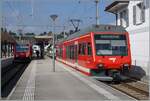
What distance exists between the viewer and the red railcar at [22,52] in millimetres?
54431

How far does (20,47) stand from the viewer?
5525 centimetres

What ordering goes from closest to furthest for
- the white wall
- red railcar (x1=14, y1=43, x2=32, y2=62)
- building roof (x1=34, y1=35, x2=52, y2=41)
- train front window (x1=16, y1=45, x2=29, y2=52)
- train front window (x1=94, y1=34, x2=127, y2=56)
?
train front window (x1=94, y1=34, x2=127, y2=56) → the white wall → red railcar (x1=14, y1=43, x2=32, y2=62) → train front window (x1=16, y1=45, x2=29, y2=52) → building roof (x1=34, y1=35, x2=52, y2=41)

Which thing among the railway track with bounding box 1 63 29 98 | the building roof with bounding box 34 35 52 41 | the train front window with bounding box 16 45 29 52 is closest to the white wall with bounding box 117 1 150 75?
the railway track with bounding box 1 63 29 98

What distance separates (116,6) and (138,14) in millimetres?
6339

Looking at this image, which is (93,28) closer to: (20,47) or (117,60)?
(117,60)

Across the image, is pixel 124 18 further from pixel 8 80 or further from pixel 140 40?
pixel 8 80

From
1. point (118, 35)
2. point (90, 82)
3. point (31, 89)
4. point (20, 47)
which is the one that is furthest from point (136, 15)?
point (20, 47)

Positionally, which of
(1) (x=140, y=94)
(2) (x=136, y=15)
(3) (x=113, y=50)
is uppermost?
(2) (x=136, y=15)

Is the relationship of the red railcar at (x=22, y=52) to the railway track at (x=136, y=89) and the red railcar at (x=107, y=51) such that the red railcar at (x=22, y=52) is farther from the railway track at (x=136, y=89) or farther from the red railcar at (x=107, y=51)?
the red railcar at (x=107, y=51)

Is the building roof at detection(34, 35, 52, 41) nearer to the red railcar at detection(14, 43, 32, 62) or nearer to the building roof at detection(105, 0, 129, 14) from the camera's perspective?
the red railcar at detection(14, 43, 32, 62)

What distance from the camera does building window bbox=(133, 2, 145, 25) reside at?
33.3 metres

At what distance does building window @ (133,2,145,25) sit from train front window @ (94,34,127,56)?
32.1ft

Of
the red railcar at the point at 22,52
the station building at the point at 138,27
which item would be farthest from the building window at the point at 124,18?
the red railcar at the point at 22,52

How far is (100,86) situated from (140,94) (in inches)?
87.3
